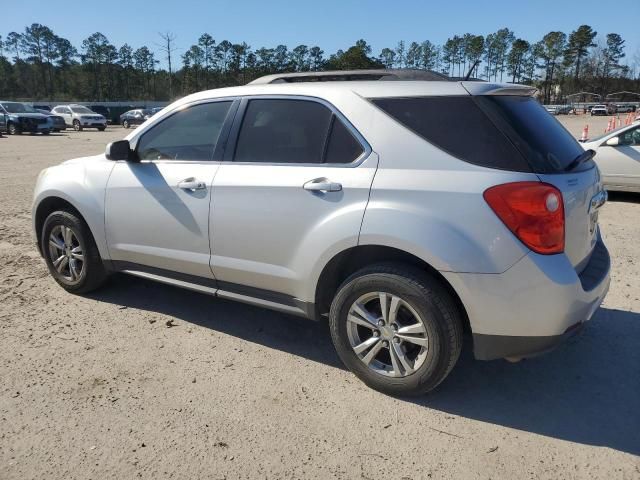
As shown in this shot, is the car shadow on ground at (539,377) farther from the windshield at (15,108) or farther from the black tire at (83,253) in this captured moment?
the windshield at (15,108)

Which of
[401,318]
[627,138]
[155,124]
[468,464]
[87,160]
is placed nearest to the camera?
[468,464]

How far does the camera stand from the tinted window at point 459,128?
8.93 ft

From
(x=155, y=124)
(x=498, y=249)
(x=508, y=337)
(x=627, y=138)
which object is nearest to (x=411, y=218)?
(x=498, y=249)

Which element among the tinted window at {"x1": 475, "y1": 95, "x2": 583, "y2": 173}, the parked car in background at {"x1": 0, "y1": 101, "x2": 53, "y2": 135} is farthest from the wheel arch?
the parked car in background at {"x1": 0, "y1": 101, "x2": 53, "y2": 135}

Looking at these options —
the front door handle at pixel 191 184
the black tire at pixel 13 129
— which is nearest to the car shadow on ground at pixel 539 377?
the front door handle at pixel 191 184

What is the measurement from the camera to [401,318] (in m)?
3.03

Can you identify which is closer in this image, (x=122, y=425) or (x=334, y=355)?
(x=122, y=425)

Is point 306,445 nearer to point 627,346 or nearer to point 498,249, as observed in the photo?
point 498,249

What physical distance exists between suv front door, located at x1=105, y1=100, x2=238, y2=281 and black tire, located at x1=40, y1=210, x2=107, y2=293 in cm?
30

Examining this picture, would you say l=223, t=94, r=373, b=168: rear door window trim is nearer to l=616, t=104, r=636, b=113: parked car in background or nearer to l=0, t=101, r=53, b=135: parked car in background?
l=0, t=101, r=53, b=135: parked car in background

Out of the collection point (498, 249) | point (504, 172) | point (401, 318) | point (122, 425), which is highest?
point (504, 172)

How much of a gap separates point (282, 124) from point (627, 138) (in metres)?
7.89

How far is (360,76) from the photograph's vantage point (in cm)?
347

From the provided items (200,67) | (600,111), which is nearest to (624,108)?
(600,111)
